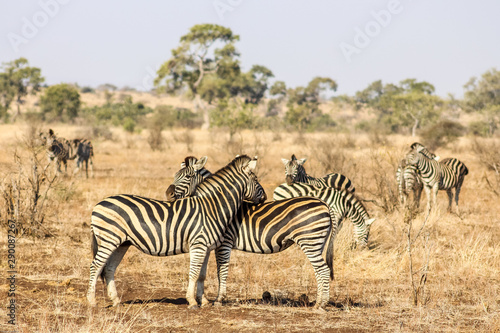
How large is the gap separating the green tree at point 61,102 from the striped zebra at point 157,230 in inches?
1911

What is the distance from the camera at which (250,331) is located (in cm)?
566

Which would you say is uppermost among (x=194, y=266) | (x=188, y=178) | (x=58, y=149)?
(x=58, y=149)

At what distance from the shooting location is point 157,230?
6.35 metres

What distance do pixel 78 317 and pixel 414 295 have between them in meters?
3.88

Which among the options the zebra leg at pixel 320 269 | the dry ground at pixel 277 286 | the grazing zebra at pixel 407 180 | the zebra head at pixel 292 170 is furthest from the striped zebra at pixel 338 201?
the grazing zebra at pixel 407 180

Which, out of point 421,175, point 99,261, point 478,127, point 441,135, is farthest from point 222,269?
point 478,127

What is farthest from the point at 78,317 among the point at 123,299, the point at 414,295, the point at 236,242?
the point at 414,295

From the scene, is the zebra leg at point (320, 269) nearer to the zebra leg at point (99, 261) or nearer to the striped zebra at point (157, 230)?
the striped zebra at point (157, 230)

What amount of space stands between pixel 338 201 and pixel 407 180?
16.0 ft

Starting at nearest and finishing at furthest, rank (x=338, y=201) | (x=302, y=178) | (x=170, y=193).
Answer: (x=170, y=193) < (x=338, y=201) < (x=302, y=178)

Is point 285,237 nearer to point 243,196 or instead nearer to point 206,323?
point 243,196

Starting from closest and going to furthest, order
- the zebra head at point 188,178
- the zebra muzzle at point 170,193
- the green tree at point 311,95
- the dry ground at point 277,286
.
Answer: the dry ground at point 277,286 < the zebra muzzle at point 170,193 < the zebra head at point 188,178 < the green tree at point 311,95

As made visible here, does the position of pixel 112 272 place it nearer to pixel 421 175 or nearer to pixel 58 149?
pixel 421 175

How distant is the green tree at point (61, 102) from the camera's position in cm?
5250
